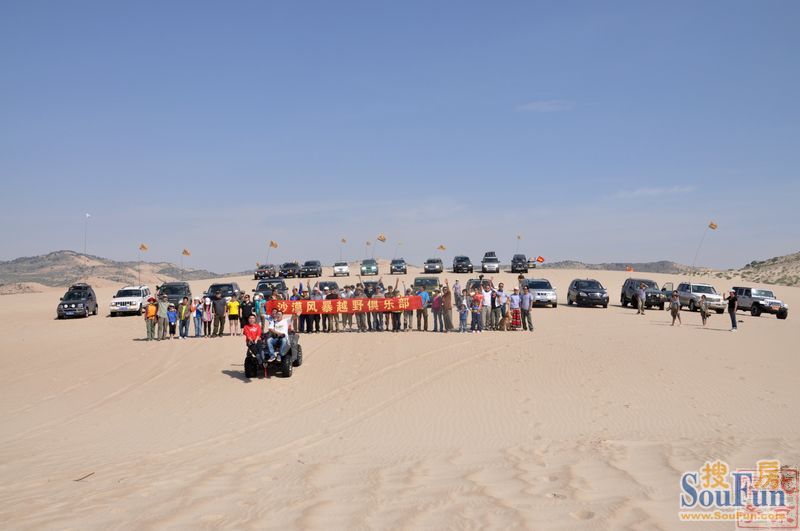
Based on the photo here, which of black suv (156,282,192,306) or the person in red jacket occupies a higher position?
black suv (156,282,192,306)

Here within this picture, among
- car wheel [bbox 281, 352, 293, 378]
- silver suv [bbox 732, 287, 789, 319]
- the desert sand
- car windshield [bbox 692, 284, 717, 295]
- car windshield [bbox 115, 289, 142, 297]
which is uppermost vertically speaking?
car windshield [bbox 115, 289, 142, 297]

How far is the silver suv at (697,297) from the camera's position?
3400 cm

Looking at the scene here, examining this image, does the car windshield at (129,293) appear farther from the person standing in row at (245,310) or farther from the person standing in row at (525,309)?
the person standing in row at (525,309)

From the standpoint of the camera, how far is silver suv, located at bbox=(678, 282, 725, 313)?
34.0m

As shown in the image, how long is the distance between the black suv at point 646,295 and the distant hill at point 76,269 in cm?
7871

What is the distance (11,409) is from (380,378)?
8013 millimetres

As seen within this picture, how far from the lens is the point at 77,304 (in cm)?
3388

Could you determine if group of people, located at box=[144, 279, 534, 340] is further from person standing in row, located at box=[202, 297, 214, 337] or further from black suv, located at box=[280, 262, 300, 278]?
black suv, located at box=[280, 262, 300, 278]

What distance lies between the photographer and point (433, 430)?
33.8 feet

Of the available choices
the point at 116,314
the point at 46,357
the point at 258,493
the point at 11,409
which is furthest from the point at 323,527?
the point at 116,314

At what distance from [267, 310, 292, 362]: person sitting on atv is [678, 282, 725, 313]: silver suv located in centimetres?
2529

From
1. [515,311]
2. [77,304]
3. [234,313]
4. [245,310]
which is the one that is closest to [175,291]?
[77,304]

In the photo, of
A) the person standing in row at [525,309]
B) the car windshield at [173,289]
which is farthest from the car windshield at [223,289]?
the person standing in row at [525,309]

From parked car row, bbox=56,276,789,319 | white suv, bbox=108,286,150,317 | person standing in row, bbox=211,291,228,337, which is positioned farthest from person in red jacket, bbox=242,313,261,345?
white suv, bbox=108,286,150,317
